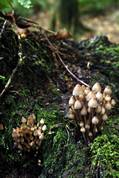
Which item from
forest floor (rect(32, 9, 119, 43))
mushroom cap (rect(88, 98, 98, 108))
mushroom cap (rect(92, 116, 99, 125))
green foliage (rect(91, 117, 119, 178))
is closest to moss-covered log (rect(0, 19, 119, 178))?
green foliage (rect(91, 117, 119, 178))

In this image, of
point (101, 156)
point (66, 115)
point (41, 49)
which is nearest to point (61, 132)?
point (66, 115)

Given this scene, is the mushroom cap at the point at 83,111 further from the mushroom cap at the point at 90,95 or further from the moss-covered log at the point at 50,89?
the moss-covered log at the point at 50,89

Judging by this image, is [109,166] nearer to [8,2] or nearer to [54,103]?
[54,103]

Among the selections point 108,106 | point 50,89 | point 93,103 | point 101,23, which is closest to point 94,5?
point 101,23

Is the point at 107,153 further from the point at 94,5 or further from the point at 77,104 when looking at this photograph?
the point at 94,5

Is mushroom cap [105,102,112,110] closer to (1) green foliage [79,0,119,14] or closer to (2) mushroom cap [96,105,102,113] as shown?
(2) mushroom cap [96,105,102,113]
